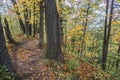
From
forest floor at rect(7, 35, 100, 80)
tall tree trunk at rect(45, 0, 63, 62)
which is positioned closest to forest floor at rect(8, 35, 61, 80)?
forest floor at rect(7, 35, 100, 80)

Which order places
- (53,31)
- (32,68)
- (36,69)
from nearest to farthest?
(36,69) → (32,68) → (53,31)

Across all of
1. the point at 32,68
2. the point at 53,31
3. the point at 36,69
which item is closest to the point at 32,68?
the point at 32,68

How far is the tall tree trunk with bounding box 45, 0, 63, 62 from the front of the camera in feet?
25.3

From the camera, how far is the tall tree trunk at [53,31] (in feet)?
25.3

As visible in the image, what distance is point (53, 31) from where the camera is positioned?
7.91 m

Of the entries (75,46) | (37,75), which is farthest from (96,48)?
(37,75)

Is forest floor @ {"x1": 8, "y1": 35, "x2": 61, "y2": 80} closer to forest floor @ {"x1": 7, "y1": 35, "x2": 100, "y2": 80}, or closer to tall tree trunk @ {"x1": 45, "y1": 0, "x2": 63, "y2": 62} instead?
forest floor @ {"x1": 7, "y1": 35, "x2": 100, "y2": 80}

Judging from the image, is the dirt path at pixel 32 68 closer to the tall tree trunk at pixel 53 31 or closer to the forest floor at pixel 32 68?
the forest floor at pixel 32 68

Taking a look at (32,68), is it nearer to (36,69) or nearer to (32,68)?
(32,68)

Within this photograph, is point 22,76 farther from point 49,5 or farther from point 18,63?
point 49,5

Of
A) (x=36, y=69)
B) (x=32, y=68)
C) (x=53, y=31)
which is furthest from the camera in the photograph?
(x=53, y=31)

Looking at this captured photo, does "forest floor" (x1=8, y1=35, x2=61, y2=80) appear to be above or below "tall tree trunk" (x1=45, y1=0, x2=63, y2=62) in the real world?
below

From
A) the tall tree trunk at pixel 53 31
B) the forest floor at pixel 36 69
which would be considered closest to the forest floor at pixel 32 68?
the forest floor at pixel 36 69

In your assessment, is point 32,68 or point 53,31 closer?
point 32,68
